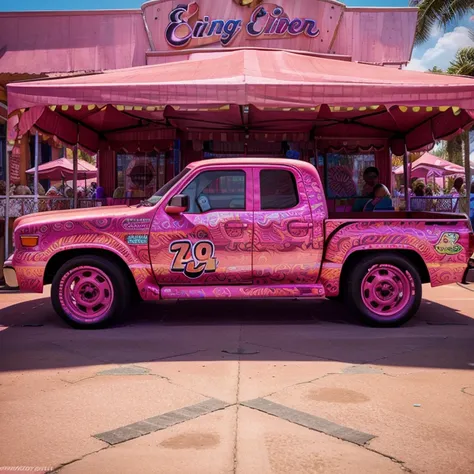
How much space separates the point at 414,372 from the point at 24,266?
4.37m

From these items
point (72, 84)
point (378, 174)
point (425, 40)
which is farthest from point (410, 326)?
point (425, 40)

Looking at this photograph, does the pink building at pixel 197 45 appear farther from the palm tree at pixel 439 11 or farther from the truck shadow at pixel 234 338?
the palm tree at pixel 439 11

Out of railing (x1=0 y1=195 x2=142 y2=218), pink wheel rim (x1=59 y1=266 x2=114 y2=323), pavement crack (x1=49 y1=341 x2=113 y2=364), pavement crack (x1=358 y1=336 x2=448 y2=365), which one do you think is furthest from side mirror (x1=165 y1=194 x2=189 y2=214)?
railing (x1=0 y1=195 x2=142 y2=218)

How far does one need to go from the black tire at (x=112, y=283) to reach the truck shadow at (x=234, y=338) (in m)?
0.14

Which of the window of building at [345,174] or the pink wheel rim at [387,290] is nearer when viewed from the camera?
Result: the pink wheel rim at [387,290]

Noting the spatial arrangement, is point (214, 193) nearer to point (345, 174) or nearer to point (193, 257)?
point (193, 257)

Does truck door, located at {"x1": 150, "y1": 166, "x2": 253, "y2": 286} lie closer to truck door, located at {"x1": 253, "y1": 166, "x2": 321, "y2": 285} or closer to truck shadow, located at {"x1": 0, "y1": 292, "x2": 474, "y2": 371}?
truck door, located at {"x1": 253, "y1": 166, "x2": 321, "y2": 285}

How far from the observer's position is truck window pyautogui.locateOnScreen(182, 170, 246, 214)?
23.2 feet

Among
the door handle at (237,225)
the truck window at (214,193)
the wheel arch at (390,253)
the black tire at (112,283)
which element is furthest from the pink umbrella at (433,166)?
the black tire at (112,283)

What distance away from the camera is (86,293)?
709 centimetres

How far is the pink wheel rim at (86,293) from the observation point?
277 inches

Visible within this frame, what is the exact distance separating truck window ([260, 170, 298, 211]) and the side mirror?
0.87m

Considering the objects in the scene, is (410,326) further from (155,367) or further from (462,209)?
(462,209)

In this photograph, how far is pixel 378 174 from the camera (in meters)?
13.6
